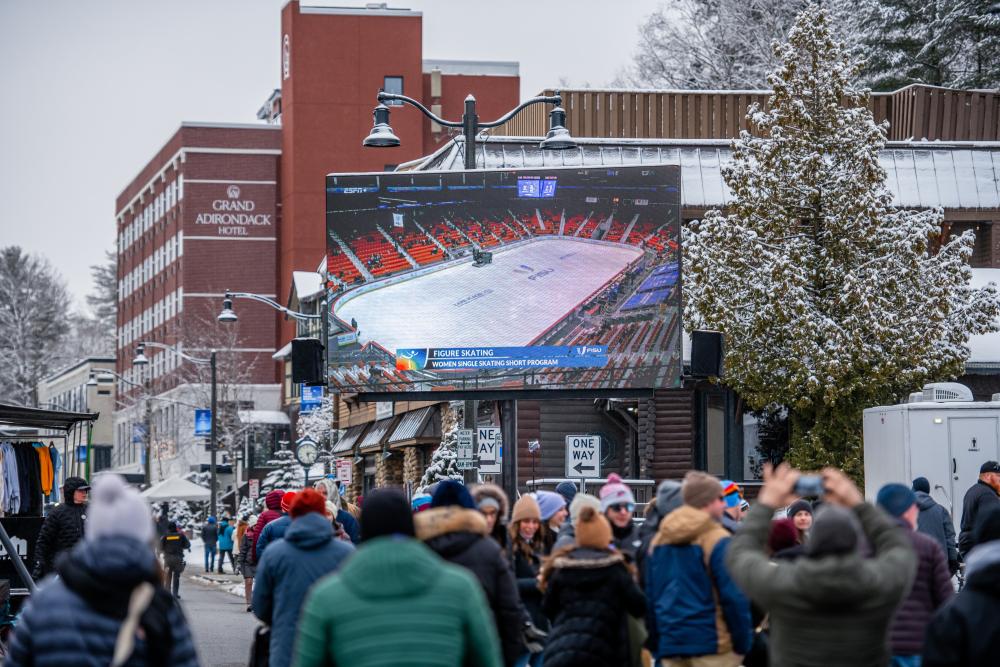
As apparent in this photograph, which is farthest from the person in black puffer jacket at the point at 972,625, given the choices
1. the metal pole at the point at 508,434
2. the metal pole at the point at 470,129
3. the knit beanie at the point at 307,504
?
the metal pole at the point at 508,434

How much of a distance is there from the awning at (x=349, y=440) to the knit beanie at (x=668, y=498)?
42.0 metres

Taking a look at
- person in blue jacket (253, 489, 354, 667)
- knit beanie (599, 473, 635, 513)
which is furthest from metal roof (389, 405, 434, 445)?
person in blue jacket (253, 489, 354, 667)

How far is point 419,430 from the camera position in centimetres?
4228

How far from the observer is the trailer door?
2245 centimetres

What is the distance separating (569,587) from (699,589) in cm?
77

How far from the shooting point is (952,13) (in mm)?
52031

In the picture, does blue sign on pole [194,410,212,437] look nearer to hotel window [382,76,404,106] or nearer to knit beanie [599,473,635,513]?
hotel window [382,76,404,106]

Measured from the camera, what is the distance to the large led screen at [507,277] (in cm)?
2633

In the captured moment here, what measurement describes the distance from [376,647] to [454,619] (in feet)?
0.96

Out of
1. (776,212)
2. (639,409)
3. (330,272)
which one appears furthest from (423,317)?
(639,409)

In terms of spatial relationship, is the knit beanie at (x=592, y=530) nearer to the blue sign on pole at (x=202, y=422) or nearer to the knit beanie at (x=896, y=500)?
the knit beanie at (x=896, y=500)

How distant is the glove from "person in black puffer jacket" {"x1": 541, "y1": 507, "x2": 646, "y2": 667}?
1154 millimetres

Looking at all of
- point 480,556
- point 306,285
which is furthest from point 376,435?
point 480,556

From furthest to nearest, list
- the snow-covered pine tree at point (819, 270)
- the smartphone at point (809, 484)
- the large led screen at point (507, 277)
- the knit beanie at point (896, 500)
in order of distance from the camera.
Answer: the snow-covered pine tree at point (819, 270) < the large led screen at point (507, 277) < the knit beanie at point (896, 500) < the smartphone at point (809, 484)
